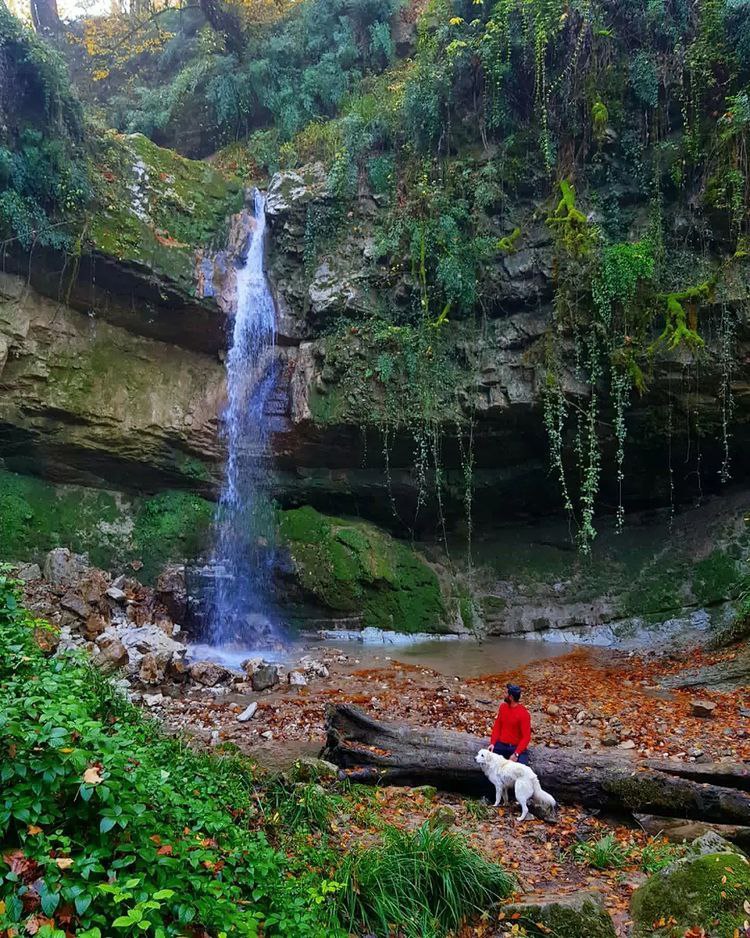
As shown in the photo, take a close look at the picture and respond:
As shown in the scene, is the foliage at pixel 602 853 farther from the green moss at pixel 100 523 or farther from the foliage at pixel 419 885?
the green moss at pixel 100 523

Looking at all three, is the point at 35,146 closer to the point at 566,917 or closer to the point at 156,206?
the point at 156,206

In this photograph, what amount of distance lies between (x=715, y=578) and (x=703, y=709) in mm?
5875

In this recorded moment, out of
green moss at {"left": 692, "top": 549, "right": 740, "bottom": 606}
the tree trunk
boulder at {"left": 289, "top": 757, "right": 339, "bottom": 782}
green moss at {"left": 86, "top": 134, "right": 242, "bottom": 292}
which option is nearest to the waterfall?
green moss at {"left": 86, "top": 134, "right": 242, "bottom": 292}

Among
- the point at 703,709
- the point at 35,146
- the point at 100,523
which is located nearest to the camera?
the point at 703,709

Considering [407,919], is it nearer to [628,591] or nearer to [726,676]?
[726,676]

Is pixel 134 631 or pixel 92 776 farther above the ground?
pixel 92 776

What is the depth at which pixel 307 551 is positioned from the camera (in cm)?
1238

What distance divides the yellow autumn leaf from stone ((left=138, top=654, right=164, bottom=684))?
5.79 metres

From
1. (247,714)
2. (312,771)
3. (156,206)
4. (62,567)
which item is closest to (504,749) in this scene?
(312,771)

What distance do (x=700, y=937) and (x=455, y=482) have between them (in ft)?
34.9

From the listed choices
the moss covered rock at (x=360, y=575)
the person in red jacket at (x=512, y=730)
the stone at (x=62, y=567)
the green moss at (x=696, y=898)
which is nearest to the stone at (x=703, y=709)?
the person in red jacket at (x=512, y=730)

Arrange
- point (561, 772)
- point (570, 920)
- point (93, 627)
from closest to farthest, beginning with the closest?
1. point (570, 920)
2. point (561, 772)
3. point (93, 627)

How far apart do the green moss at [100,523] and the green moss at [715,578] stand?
9.81 metres

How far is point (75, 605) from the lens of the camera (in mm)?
9289
